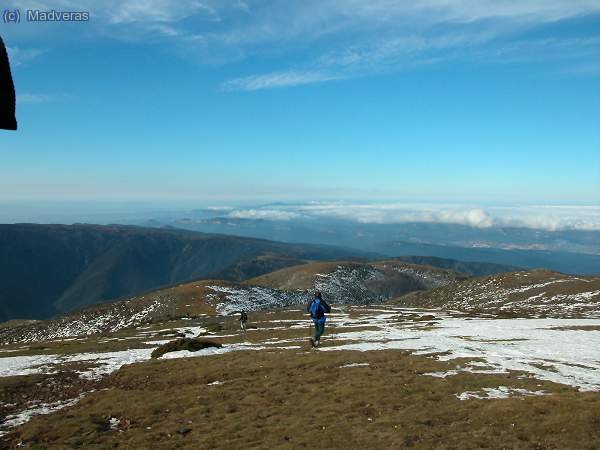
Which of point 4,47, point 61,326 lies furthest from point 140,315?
point 4,47

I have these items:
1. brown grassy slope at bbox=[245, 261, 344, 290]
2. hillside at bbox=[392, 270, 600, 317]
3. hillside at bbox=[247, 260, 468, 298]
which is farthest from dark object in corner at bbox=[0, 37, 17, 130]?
brown grassy slope at bbox=[245, 261, 344, 290]

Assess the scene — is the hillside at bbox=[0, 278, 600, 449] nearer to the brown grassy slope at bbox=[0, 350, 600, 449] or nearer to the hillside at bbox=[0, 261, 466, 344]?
the brown grassy slope at bbox=[0, 350, 600, 449]

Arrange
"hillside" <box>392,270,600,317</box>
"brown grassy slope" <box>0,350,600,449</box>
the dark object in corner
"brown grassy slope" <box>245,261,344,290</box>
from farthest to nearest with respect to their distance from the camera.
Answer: "brown grassy slope" <box>245,261,344,290</box>, "hillside" <box>392,270,600,317</box>, "brown grassy slope" <box>0,350,600,449</box>, the dark object in corner

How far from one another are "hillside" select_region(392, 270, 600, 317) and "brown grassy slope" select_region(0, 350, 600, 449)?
5540 centimetres

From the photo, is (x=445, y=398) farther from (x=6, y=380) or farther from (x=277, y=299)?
(x=277, y=299)

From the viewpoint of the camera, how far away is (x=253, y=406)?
19.2 m

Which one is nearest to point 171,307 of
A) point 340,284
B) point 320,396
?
point 340,284

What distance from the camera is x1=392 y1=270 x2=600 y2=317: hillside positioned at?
7888 cm

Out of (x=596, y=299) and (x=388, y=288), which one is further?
(x=388, y=288)

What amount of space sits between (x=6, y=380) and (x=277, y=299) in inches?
4060

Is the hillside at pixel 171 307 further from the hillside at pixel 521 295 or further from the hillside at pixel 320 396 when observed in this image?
the hillside at pixel 320 396

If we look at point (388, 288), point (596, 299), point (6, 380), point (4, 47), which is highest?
point (4, 47)

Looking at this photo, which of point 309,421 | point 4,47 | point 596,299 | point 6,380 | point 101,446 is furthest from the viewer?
point 596,299

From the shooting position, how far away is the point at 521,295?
101812mm
